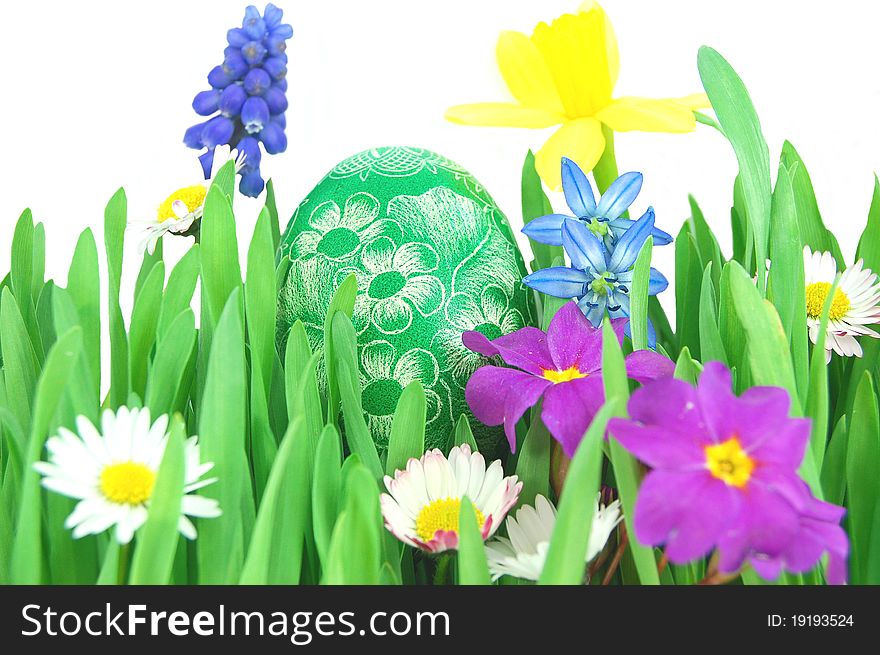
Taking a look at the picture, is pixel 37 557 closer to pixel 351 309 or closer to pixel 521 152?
pixel 351 309

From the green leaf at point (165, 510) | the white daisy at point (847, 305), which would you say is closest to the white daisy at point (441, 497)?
the green leaf at point (165, 510)

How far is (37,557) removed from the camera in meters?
0.38

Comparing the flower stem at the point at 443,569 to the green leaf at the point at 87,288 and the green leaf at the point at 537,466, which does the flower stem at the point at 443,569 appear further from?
the green leaf at the point at 87,288

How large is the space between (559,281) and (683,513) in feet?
0.68

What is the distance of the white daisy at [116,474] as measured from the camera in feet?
1.13

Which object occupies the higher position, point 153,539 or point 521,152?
point 521,152

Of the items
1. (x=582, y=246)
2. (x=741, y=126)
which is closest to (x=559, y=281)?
(x=582, y=246)

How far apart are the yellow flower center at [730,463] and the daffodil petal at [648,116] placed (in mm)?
271

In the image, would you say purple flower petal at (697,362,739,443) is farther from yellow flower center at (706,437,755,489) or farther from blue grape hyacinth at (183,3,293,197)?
blue grape hyacinth at (183,3,293,197)

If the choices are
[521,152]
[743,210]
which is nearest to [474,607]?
[743,210]

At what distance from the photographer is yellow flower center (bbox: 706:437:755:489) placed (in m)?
0.32

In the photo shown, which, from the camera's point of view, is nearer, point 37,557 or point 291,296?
point 37,557

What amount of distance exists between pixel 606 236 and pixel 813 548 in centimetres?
24

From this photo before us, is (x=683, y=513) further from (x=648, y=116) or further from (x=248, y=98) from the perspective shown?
(x=248, y=98)
